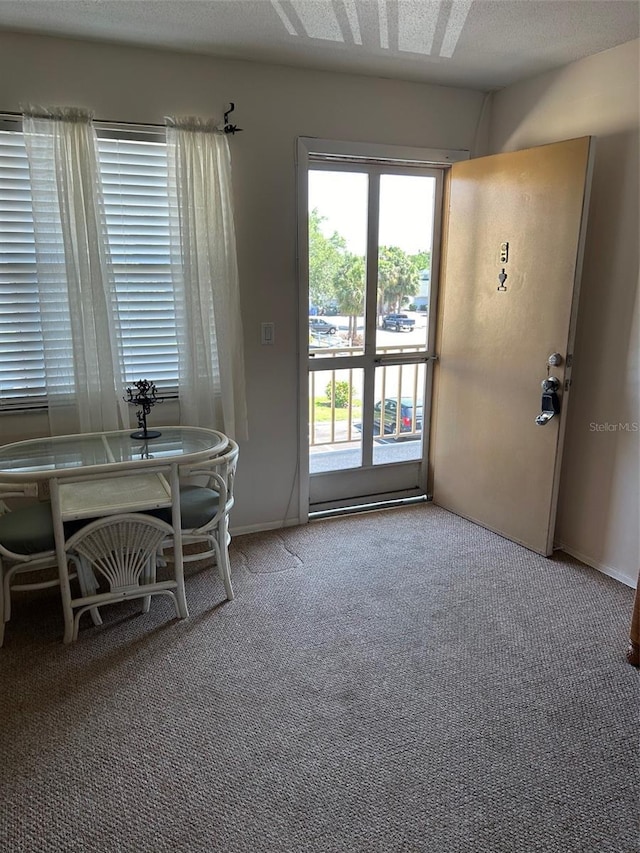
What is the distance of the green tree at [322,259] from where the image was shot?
326 cm

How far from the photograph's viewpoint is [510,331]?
10.3ft

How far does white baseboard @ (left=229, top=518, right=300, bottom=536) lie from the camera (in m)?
3.36

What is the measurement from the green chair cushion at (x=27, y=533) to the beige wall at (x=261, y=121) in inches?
24.2

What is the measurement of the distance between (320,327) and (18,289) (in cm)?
157

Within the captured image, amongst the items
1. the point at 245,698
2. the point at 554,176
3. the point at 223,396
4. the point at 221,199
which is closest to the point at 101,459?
the point at 223,396

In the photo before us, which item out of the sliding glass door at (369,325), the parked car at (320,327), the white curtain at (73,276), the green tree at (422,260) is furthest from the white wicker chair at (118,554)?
the green tree at (422,260)

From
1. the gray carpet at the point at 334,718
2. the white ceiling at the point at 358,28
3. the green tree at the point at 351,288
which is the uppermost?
the white ceiling at the point at 358,28

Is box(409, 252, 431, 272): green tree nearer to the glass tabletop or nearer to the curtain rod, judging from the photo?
the curtain rod

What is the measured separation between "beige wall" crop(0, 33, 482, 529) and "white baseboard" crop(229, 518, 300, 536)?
0.01 m

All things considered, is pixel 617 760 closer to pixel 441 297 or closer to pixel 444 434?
pixel 444 434

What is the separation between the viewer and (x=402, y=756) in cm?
180

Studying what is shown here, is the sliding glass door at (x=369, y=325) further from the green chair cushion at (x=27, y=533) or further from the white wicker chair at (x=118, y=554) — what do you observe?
the green chair cushion at (x=27, y=533)

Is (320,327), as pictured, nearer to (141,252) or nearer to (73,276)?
(141,252)

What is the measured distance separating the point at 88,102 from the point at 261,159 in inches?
32.6
